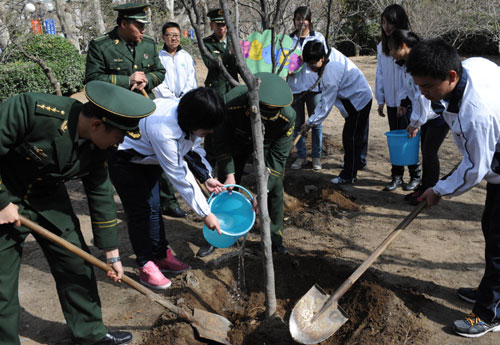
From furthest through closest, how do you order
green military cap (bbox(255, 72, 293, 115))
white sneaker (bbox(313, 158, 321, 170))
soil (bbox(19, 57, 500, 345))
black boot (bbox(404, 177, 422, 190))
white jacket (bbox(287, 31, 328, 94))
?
white sneaker (bbox(313, 158, 321, 170)) → white jacket (bbox(287, 31, 328, 94)) → black boot (bbox(404, 177, 422, 190)) → green military cap (bbox(255, 72, 293, 115)) → soil (bbox(19, 57, 500, 345))

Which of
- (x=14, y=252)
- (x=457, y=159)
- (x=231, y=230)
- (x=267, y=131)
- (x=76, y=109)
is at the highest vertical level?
(x=76, y=109)

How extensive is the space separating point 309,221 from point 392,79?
1.95 m

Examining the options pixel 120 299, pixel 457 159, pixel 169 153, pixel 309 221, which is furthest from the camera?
pixel 457 159

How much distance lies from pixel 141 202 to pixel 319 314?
1.58 metres

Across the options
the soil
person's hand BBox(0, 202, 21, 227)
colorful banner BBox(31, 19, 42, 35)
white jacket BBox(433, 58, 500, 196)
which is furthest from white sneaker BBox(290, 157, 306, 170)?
colorful banner BBox(31, 19, 42, 35)

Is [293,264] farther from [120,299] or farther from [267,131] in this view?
[120,299]

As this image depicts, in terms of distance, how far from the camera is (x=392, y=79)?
4.95 m

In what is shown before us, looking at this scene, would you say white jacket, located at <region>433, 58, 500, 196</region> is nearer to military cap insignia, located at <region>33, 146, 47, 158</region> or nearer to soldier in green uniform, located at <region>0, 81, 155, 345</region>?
soldier in green uniform, located at <region>0, 81, 155, 345</region>

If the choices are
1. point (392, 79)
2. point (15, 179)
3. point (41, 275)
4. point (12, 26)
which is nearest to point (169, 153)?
point (15, 179)

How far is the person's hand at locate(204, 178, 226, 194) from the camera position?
3289 mm

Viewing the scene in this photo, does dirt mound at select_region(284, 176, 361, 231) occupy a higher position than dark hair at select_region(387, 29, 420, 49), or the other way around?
dark hair at select_region(387, 29, 420, 49)

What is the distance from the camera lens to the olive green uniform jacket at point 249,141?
3402mm

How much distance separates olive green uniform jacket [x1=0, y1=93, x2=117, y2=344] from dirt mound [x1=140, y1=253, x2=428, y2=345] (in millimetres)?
572

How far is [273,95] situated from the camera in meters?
3.07
